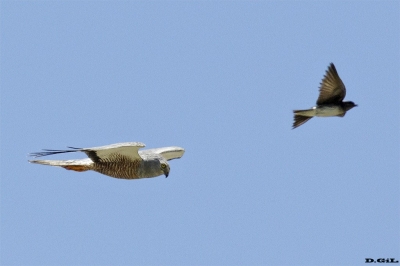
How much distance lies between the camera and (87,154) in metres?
14.5

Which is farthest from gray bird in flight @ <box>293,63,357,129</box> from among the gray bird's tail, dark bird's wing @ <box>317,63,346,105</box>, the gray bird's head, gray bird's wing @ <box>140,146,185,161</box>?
the gray bird's tail

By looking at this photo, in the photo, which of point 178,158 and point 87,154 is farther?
point 178,158

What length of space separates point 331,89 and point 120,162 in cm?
754

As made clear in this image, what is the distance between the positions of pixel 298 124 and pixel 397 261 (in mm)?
5729

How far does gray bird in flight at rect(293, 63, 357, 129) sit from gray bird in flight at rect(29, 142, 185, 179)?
600cm

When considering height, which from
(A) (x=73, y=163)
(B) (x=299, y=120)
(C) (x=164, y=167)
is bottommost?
(C) (x=164, y=167)

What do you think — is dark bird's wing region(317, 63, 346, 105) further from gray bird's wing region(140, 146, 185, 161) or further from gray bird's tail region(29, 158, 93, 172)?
gray bird's tail region(29, 158, 93, 172)

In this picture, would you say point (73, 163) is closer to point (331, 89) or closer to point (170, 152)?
point (170, 152)

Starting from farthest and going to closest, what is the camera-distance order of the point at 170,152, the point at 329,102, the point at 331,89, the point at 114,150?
the point at 329,102 → the point at 331,89 → the point at 170,152 → the point at 114,150

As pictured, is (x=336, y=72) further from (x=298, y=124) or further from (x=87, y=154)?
(x=87, y=154)

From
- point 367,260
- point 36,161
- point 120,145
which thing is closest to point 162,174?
point 120,145

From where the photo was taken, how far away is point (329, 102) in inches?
797

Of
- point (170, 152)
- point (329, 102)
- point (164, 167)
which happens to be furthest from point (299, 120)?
point (164, 167)

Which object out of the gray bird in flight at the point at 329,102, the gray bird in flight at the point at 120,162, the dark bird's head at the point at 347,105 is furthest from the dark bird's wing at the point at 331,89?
the gray bird in flight at the point at 120,162
